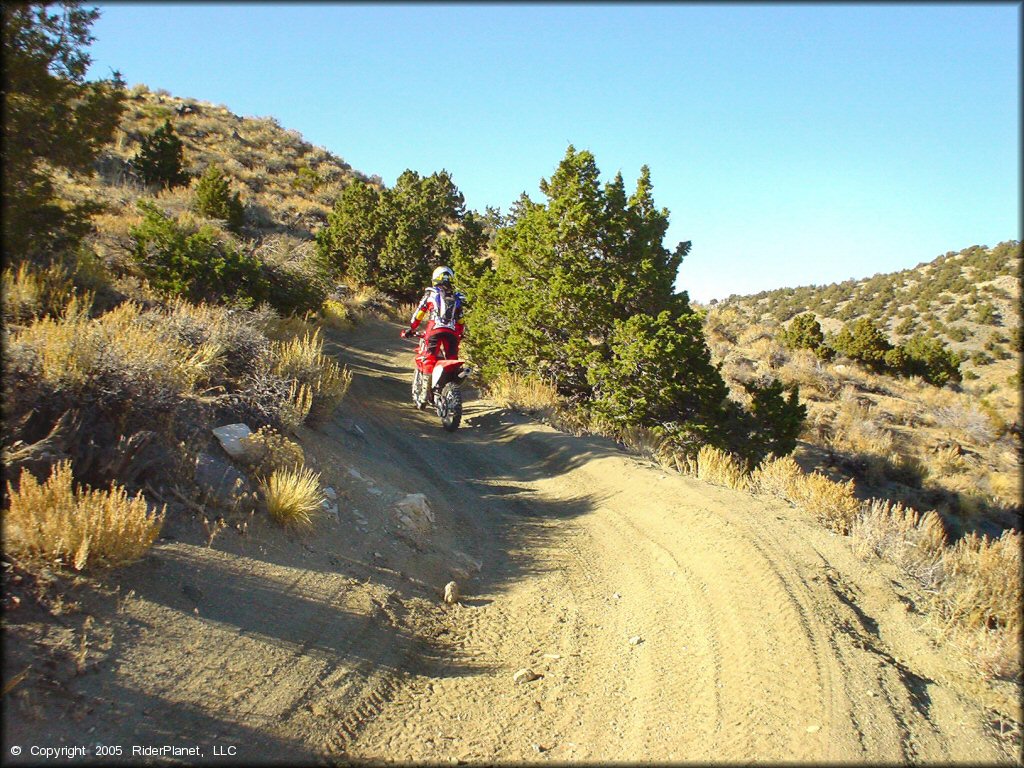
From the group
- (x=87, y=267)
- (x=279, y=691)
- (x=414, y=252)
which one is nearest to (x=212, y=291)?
(x=87, y=267)

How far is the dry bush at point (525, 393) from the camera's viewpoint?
38.5 feet

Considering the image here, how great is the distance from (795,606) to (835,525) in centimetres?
228

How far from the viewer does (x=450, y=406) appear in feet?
32.7

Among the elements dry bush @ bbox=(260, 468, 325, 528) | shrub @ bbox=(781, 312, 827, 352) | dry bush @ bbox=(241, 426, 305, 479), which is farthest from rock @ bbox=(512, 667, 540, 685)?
shrub @ bbox=(781, 312, 827, 352)

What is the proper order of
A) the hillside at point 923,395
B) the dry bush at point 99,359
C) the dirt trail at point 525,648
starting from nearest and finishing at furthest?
1. the dirt trail at point 525,648
2. the dry bush at point 99,359
3. the hillside at point 923,395

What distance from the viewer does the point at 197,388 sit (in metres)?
5.95

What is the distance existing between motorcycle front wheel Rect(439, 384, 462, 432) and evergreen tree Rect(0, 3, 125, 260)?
17.8 feet

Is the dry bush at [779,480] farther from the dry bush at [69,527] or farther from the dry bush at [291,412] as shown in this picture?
the dry bush at [69,527]

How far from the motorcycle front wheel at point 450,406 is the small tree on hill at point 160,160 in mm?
18802

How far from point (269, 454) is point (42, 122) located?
216 inches

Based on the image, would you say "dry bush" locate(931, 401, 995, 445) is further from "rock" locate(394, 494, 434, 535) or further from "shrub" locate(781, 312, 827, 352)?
"rock" locate(394, 494, 434, 535)

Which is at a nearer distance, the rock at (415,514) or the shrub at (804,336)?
the rock at (415,514)

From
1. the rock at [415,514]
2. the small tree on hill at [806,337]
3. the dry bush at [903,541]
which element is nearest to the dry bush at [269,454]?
the rock at [415,514]

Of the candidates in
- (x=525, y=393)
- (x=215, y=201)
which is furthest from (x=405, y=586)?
(x=215, y=201)
